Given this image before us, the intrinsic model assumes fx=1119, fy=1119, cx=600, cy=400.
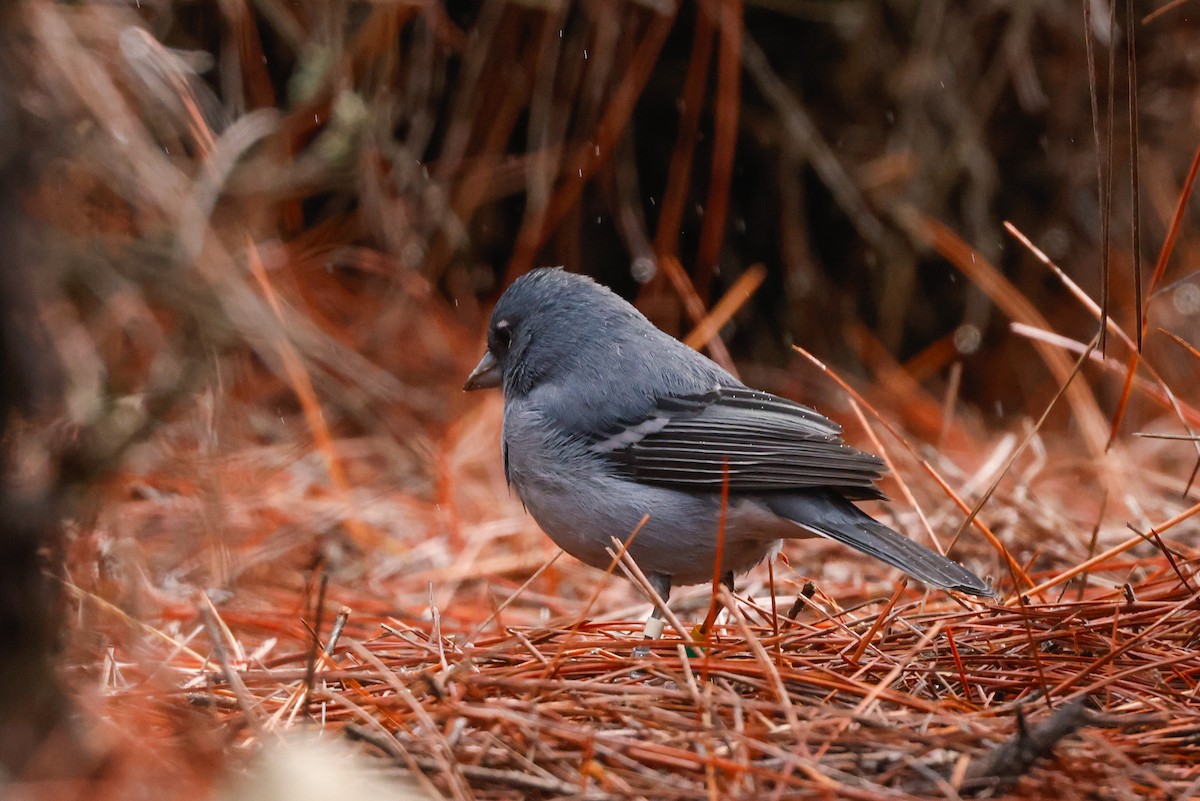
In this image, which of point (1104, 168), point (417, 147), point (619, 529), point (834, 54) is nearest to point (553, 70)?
point (417, 147)

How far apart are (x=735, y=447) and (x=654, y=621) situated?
484 millimetres

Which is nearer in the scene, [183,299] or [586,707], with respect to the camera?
[183,299]

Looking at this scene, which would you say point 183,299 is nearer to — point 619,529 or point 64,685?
point 64,685

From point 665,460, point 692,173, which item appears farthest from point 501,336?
point 692,173

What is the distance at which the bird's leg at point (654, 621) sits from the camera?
7.23ft

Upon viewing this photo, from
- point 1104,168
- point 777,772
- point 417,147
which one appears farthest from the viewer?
point 417,147

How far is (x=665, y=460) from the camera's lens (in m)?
2.79

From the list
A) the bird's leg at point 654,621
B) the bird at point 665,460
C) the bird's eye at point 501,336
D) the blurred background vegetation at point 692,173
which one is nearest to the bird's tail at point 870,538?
the bird at point 665,460

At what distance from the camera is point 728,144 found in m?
4.84

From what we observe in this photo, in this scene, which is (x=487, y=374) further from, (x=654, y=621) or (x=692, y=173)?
(x=692, y=173)

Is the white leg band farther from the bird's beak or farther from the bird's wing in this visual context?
the bird's beak

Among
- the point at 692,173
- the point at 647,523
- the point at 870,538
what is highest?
the point at 692,173

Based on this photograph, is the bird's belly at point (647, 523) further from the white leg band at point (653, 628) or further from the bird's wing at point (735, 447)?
the white leg band at point (653, 628)

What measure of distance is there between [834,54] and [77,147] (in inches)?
157
